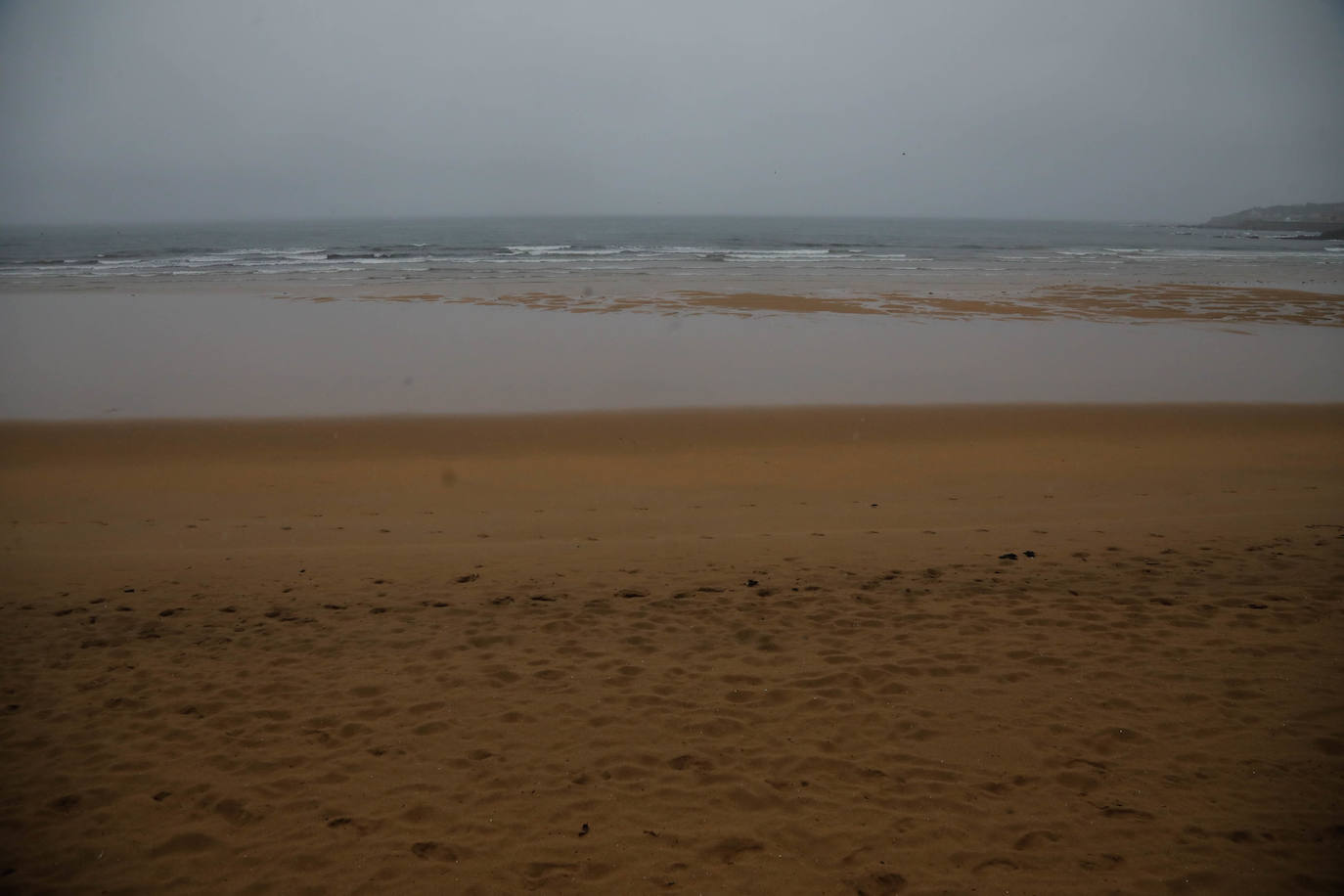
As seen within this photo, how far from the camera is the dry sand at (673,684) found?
3.29 m

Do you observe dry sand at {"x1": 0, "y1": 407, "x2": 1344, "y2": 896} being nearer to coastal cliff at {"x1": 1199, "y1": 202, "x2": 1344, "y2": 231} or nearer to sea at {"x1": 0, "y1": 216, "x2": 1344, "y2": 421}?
sea at {"x1": 0, "y1": 216, "x2": 1344, "y2": 421}

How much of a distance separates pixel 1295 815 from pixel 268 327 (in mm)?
20599

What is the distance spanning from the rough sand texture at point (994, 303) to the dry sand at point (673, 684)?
14113 mm

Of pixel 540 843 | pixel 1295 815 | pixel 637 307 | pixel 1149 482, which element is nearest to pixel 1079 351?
pixel 1149 482

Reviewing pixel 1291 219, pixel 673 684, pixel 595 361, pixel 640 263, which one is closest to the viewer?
pixel 673 684

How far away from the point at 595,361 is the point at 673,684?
1143 cm

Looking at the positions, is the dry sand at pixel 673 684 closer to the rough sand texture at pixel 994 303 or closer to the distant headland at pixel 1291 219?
the rough sand texture at pixel 994 303

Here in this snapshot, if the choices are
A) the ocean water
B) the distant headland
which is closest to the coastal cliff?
the distant headland

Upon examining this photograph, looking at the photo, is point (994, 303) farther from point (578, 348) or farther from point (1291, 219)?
point (1291, 219)

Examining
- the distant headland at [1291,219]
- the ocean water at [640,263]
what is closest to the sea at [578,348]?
the ocean water at [640,263]

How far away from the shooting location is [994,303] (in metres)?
24.8

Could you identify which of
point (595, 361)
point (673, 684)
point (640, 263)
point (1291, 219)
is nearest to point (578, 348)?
point (595, 361)

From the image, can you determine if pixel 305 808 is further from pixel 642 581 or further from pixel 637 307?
pixel 637 307

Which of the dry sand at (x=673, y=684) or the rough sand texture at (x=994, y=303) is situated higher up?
the rough sand texture at (x=994, y=303)
